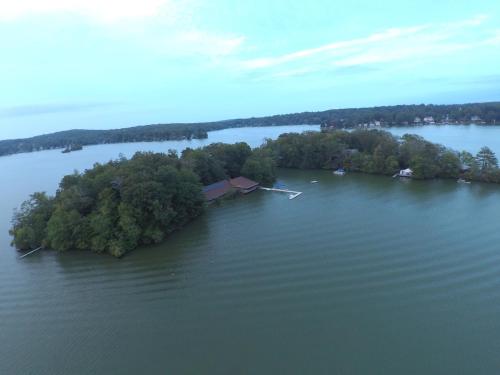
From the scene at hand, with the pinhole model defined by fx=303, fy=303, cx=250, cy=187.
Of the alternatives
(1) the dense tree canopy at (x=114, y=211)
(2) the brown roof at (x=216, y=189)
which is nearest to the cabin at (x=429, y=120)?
(2) the brown roof at (x=216, y=189)

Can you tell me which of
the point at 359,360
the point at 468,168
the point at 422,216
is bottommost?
the point at 359,360

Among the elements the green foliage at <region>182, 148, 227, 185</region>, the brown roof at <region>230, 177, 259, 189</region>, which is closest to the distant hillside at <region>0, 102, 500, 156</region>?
the brown roof at <region>230, 177, 259, 189</region>

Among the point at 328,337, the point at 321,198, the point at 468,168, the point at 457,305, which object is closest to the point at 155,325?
the point at 328,337

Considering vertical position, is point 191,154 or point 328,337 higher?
point 191,154

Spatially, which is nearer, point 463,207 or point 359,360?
point 359,360

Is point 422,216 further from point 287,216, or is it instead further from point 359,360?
point 359,360

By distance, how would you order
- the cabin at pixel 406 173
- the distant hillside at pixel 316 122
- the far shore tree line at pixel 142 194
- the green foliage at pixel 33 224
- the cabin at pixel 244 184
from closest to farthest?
the far shore tree line at pixel 142 194 < the green foliage at pixel 33 224 < the cabin at pixel 244 184 < the cabin at pixel 406 173 < the distant hillside at pixel 316 122

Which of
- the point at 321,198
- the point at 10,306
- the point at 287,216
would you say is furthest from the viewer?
the point at 321,198

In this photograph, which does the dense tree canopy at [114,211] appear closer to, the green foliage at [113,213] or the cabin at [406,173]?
the green foliage at [113,213]
